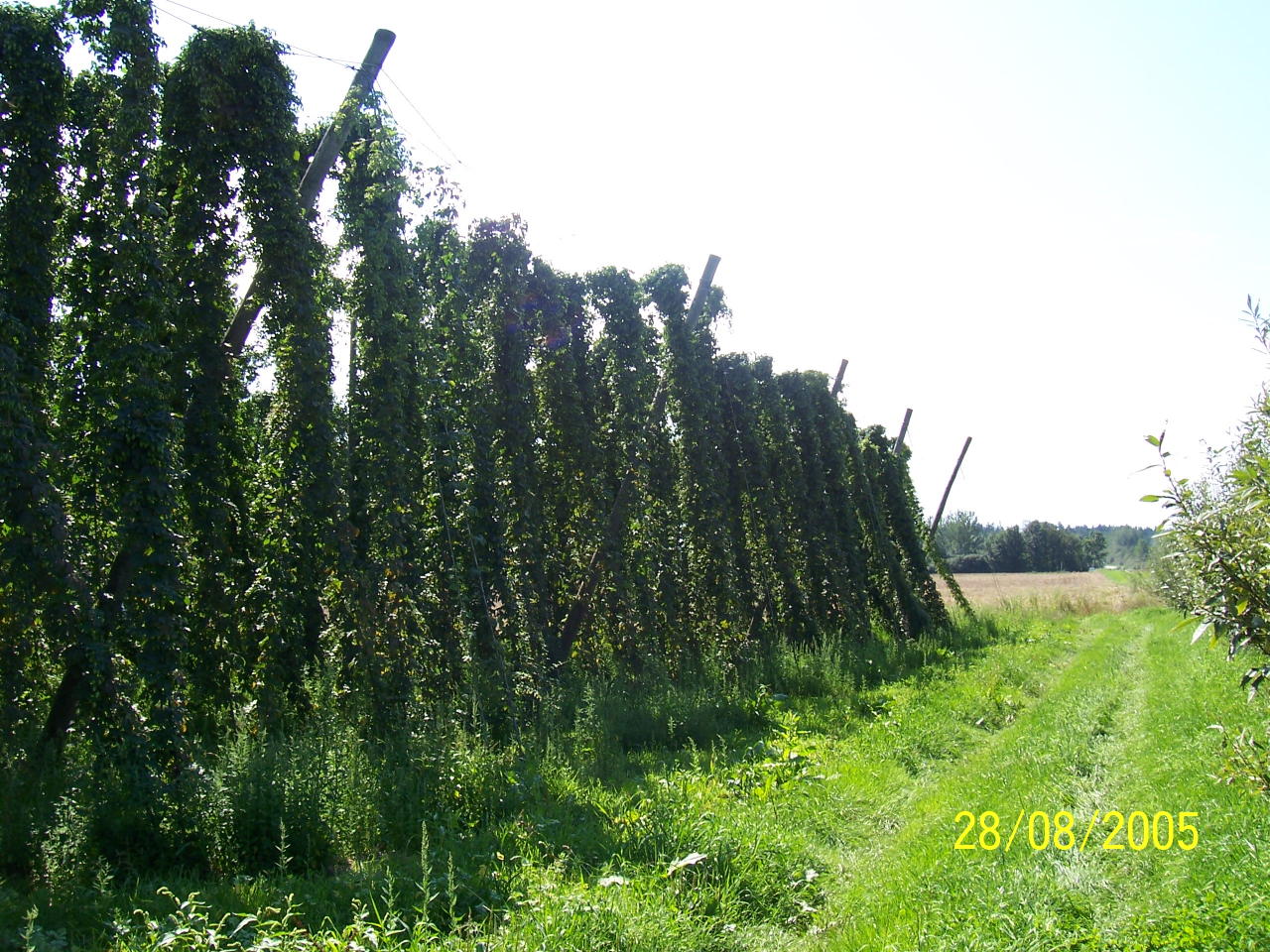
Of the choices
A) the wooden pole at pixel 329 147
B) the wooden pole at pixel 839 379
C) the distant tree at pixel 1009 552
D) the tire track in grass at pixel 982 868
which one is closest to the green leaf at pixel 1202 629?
the tire track in grass at pixel 982 868

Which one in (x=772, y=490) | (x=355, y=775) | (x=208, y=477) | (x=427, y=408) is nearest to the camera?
(x=355, y=775)

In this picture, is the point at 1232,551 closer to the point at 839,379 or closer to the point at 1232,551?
the point at 1232,551

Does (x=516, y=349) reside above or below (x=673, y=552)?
above

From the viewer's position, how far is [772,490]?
52.0ft

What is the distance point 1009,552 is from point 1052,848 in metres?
85.9

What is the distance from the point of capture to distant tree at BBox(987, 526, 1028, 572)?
82375 millimetres

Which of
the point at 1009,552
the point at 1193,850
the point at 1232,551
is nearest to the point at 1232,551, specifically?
the point at 1232,551

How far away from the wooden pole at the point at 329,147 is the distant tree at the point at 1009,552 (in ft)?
274

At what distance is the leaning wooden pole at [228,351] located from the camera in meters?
5.71

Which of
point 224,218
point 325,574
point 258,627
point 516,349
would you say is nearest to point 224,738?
point 258,627

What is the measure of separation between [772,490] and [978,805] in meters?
9.91

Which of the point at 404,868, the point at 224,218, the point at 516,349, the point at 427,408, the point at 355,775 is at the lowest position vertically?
the point at 404,868

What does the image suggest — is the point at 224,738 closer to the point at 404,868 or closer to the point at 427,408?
the point at 404,868

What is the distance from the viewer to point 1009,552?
8312 centimetres
